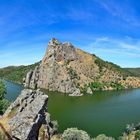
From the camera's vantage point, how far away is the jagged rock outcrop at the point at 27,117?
59594mm

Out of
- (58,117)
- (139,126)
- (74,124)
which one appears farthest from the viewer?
(58,117)

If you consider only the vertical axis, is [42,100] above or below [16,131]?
above

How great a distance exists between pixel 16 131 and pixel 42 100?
15816mm

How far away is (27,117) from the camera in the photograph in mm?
63000

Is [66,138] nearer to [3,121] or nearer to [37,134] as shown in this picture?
[37,134]

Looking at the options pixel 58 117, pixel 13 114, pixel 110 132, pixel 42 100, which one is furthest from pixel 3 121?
pixel 58 117

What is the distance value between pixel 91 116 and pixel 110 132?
3309cm

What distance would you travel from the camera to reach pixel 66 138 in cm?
7281

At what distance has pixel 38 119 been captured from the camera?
Answer: 210 feet

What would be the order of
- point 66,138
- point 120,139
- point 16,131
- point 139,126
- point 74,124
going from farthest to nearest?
point 74,124, point 139,126, point 120,139, point 66,138, point 16,131

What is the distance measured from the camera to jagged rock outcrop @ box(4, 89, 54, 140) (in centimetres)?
5959

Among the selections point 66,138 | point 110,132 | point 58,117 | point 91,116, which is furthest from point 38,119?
point 91,116

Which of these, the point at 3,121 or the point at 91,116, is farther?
the point at 91,116

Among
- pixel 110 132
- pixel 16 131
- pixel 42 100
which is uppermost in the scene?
pixel 42 100
